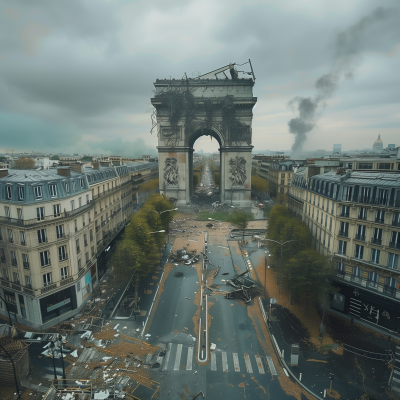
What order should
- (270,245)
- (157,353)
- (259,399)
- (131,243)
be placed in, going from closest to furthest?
(259,399)
(157,353)
(131,243)
(270,245)

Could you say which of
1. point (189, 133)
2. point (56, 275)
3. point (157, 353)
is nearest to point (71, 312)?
point (56, 275)

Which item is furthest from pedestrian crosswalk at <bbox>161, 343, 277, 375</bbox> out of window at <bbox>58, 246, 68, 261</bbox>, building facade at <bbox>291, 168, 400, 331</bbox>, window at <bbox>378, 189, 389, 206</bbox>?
window at <bbox>378, 189, 389, 206</bbox>

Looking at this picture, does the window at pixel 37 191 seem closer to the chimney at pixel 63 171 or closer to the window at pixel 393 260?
the chimney at pixel 63 171

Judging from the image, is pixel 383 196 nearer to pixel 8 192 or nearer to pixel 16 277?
pixel 8 192

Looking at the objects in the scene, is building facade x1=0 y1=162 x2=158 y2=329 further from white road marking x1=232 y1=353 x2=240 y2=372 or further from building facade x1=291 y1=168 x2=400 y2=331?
building facade x1=291 y1=168 x2=400 y2=331

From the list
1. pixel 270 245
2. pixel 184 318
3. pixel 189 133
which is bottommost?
pixel 184 318

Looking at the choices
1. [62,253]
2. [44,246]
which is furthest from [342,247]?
[44,246]

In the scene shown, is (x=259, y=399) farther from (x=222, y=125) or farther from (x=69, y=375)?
(x=222, y=125)
